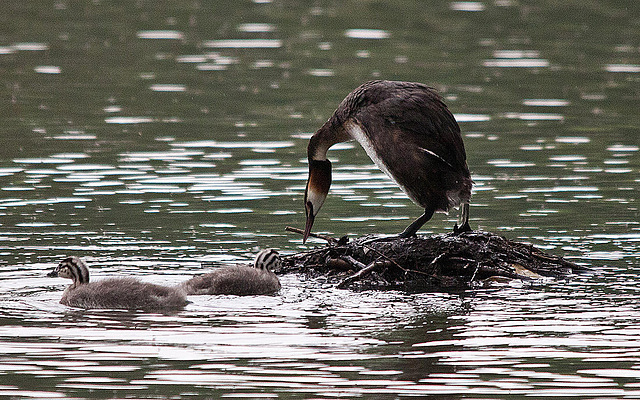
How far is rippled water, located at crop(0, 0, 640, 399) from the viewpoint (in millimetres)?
10242

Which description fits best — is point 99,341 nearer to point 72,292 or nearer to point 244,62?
point 72,292

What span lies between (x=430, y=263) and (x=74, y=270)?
3.33m

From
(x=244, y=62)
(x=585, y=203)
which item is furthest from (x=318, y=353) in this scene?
(x=244, y=62)

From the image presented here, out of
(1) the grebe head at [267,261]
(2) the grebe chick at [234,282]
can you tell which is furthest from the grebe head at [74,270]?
(1) the grebe head at [267,261]

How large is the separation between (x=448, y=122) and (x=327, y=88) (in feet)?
43.6

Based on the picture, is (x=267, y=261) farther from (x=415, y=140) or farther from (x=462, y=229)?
(x=462, y=229)

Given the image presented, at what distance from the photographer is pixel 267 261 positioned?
1302 centimetres

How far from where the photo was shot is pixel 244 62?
30172 millimetres

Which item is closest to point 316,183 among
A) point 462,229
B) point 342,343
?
point 462,229

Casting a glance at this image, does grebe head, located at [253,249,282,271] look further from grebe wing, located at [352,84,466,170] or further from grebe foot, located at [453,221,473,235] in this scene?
grebe foot, located at [453,221,473,235]

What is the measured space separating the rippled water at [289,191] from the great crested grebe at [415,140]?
1328mm

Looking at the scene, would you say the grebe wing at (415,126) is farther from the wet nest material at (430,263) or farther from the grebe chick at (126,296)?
the grebe chick at (126,296)

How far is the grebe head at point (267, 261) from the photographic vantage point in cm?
1296

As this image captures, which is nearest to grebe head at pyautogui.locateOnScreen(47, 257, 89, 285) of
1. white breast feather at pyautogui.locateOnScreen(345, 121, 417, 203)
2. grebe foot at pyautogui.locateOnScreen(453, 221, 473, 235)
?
white breast feather at pyautogui.locateOnScreen(345, 121, 417, 203)
